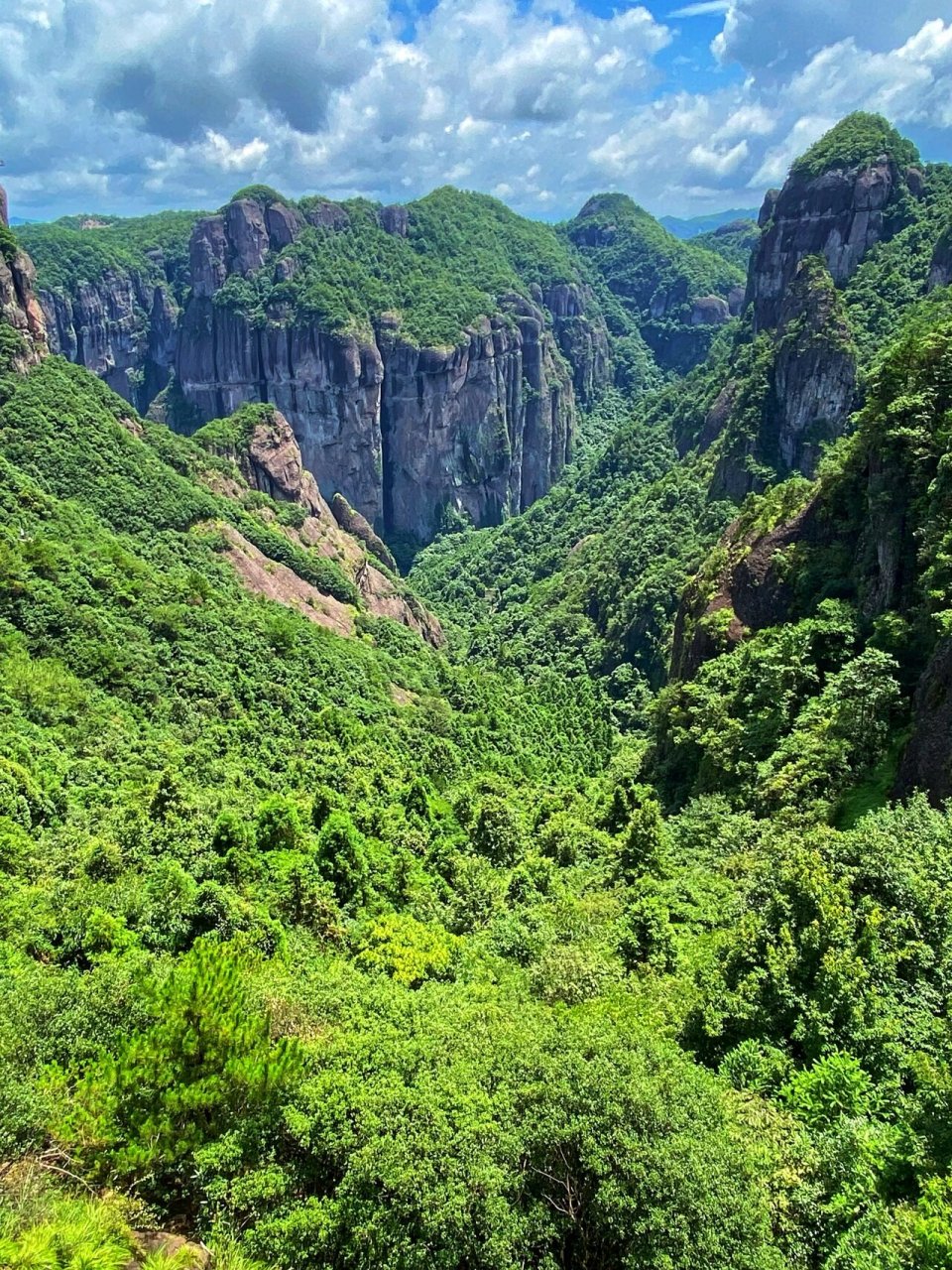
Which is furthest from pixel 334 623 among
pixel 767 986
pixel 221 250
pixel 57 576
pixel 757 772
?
pixel 221 250

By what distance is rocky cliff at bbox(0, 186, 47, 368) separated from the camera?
191 feet

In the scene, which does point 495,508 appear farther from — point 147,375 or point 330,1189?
point 330,1189

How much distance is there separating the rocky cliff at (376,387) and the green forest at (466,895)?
5853 cm

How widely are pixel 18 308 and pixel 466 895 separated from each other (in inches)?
2284

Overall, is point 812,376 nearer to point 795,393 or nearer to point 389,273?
point 795,393

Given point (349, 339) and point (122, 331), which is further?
point (122, 331)

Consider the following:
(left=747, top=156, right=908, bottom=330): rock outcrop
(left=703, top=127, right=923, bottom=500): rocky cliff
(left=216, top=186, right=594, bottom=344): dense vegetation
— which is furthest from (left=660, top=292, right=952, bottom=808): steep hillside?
(left=216, top=186, right=594, bottom=344): dense vegetation

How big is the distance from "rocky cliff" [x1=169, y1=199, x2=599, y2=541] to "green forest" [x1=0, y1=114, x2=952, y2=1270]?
5853cm

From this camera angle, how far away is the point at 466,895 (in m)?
28.3

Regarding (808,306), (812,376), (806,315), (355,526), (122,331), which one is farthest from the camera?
(122,331)

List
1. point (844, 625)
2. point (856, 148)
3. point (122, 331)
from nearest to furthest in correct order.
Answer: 1. point (844, 625)
2. point (856, 148)
3. point (122, 331)

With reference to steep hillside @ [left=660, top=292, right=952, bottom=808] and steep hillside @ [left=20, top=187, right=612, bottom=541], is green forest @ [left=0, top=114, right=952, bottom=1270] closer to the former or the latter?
steep hillside @ [left=660, top=292, right=952, bottom=808]

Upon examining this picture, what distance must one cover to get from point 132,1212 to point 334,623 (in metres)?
58.4

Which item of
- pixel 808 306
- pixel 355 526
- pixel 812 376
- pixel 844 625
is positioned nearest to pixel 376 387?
pixel 355 526
